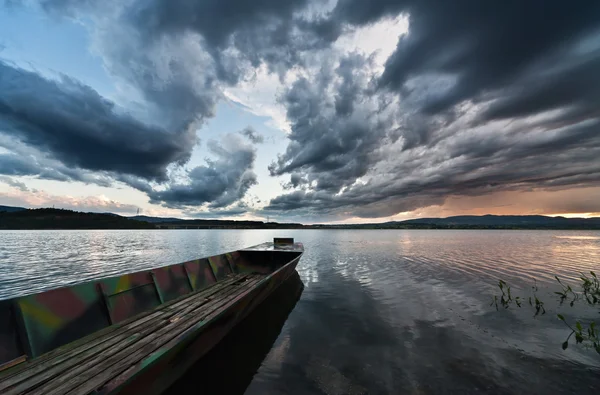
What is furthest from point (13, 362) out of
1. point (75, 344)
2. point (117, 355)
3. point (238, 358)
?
point (238, 358)

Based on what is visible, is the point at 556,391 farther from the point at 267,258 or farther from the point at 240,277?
the point at 267,258

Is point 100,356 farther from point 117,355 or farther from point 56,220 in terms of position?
point 56,220

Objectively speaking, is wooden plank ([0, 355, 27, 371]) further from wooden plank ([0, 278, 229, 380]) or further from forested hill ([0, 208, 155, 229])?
forested hill ([0, 208, 155, 229])

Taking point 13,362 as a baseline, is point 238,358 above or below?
below

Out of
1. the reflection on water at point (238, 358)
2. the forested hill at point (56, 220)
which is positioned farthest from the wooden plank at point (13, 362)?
the forested hill at point (56, 220)

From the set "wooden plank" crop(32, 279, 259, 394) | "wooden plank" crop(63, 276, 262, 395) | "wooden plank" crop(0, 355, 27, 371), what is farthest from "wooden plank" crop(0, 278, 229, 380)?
"wooden plank" crop(63, 276, 262, 395)

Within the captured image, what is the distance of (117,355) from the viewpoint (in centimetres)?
501

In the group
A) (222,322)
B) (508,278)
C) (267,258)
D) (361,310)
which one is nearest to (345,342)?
(361,310)

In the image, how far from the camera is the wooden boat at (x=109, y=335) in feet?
13.3

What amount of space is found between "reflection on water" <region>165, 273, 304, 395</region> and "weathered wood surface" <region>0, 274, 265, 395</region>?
120 centimetres

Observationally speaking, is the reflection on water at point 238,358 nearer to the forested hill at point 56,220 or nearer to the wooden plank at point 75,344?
the wooden plank at point 75,344

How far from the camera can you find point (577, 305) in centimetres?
1145

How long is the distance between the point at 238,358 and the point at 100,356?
11.4 feet

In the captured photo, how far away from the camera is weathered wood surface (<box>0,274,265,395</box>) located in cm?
404
